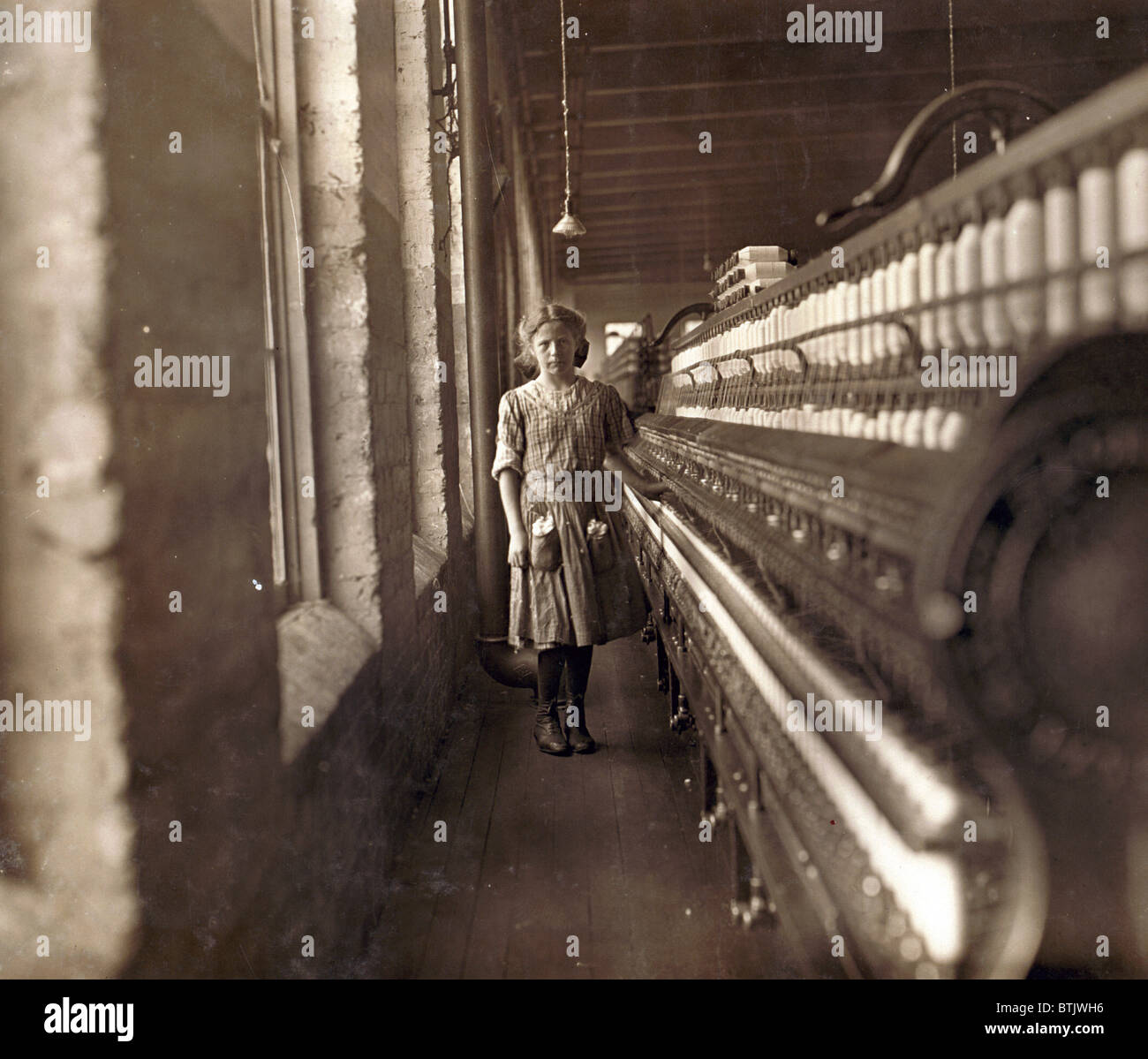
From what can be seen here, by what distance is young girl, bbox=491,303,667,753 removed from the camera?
→ 3.54 meters

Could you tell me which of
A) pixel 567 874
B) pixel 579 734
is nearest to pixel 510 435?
pixel 579 734

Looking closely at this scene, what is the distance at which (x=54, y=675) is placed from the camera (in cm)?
145

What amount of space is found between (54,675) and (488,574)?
10.9 feet

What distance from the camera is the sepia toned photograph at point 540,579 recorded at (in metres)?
1.22

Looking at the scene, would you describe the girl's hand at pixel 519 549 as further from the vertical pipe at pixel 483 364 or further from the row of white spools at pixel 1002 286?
the row of white spools at pixel 1002 286

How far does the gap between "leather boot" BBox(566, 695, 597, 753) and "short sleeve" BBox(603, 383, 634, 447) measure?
3.57 ft

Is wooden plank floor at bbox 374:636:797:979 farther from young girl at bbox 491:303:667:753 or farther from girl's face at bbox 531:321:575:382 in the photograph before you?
girl's face at bbox 531:321:575:382

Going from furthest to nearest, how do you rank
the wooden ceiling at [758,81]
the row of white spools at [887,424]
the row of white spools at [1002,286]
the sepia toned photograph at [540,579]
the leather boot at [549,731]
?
the wooden ceiling at [758,81], the leather boot at [549,731], the row of white spools at [887,424], the sepia toned photograph at [540,579], the row of white spools at [1002,286]

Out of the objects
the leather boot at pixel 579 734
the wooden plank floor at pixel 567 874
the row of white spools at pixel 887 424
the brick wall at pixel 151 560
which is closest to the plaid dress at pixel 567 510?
the leather boot at pixel 579 734

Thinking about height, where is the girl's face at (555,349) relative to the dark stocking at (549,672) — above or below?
above

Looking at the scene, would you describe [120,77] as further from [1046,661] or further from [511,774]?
[511,774]

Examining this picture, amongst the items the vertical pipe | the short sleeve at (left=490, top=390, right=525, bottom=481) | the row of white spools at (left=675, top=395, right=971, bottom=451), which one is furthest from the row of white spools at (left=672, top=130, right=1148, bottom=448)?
the vertical pipe

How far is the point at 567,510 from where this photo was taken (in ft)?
11.7
